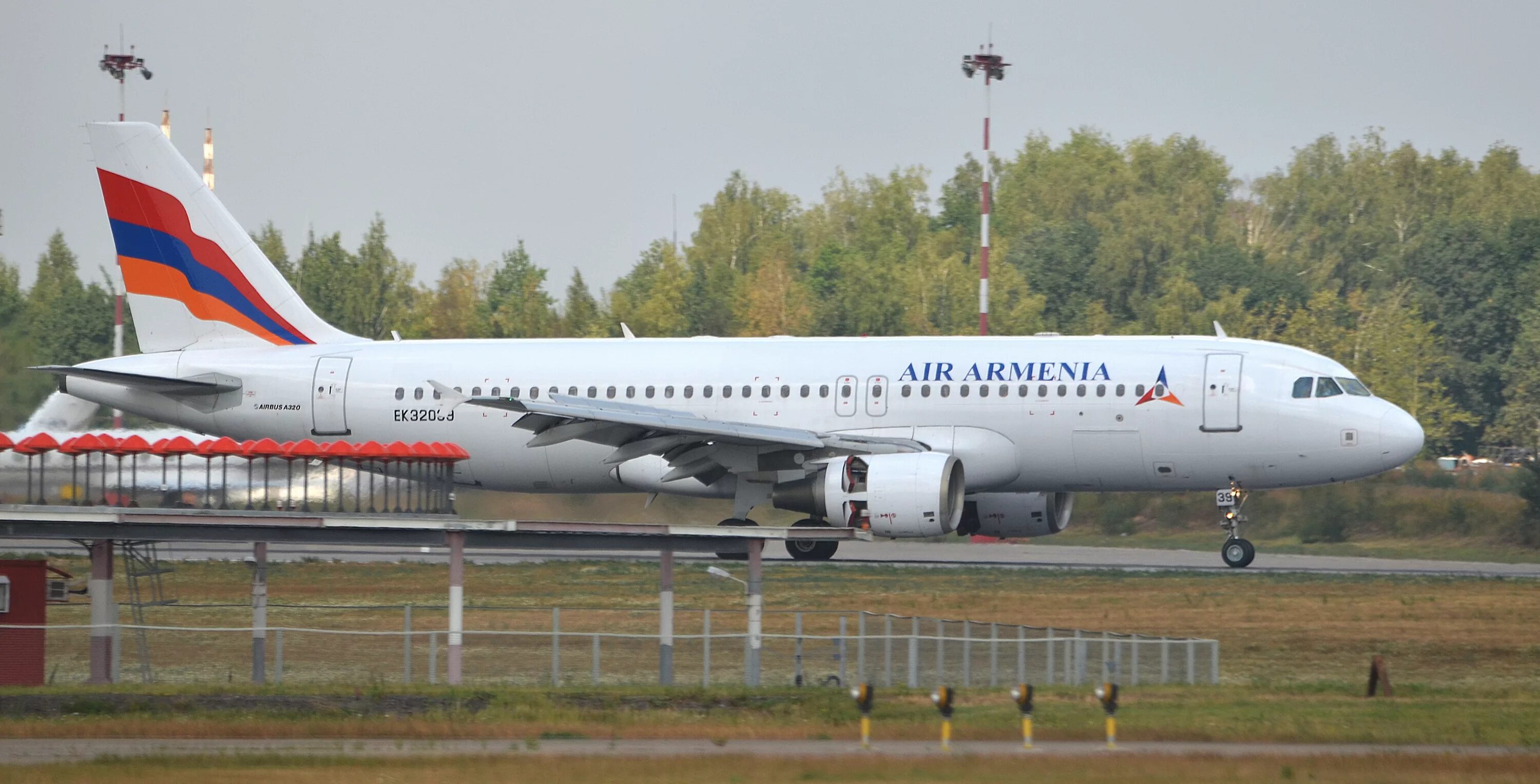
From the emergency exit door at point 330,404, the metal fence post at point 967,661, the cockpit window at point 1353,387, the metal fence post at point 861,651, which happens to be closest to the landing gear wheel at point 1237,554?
the cockpit window at point 1353,387

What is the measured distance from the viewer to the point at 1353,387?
3691 cm

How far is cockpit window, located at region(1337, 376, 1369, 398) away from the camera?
36719mm

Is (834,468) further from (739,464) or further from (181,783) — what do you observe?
(181,783)

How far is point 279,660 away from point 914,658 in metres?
8.70

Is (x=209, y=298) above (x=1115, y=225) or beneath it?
beneath

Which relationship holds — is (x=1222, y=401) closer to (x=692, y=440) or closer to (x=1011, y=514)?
(x=1011, y=514)

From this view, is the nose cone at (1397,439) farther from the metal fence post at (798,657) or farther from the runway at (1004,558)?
the metal fence post at (798,657)

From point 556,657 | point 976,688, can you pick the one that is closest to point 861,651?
point 976,688

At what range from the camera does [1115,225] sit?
123m

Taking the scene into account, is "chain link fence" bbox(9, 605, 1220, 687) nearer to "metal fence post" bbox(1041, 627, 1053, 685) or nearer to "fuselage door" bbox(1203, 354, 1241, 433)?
"metal fence post" bbox(1041, 627, 1053, 685)

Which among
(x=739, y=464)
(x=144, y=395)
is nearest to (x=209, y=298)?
(x=144, y=395)

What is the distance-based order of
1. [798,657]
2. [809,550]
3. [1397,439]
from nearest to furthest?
[798,657] < [1397,439] < [809,550]

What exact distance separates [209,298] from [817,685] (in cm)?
2269

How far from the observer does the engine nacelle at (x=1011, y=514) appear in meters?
39.6
